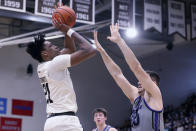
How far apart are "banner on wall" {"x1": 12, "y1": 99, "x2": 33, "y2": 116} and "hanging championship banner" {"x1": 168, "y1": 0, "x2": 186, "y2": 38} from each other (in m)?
5.30

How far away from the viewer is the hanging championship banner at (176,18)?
11.7 m

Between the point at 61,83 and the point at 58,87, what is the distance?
0.05 metres

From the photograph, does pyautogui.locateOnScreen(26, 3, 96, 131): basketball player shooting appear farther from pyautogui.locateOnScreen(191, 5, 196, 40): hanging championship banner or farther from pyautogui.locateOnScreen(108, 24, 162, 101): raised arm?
pyautogui.locateOnScreen(191, 5, 196, 40): hanging championship banner

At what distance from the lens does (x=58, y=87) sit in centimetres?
395

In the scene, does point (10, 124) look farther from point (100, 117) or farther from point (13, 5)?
point (100, 117)

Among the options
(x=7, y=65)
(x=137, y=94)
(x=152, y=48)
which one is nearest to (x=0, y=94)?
(x=7, y=65)

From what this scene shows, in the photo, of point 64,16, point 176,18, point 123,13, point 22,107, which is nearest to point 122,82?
point 64,16

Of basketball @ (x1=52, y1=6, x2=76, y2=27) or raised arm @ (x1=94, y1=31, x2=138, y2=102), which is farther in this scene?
raised arm @ (x1=94, y1=31, x2=138, y2=102)

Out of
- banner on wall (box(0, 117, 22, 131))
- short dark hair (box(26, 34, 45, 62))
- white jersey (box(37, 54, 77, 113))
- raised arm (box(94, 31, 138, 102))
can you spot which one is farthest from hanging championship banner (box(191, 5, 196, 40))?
white jersey (box(37, 54, 77, 113))

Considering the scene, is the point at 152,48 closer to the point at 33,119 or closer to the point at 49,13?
the point at 33,119

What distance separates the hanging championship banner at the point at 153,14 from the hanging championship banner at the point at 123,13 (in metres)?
0.51

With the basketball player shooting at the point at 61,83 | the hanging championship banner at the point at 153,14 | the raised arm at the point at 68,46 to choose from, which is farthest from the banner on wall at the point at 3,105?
the basketball player shooting at the point at 61,83

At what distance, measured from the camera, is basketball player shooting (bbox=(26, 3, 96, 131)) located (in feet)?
12.6

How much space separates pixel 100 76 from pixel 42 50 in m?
11.4
